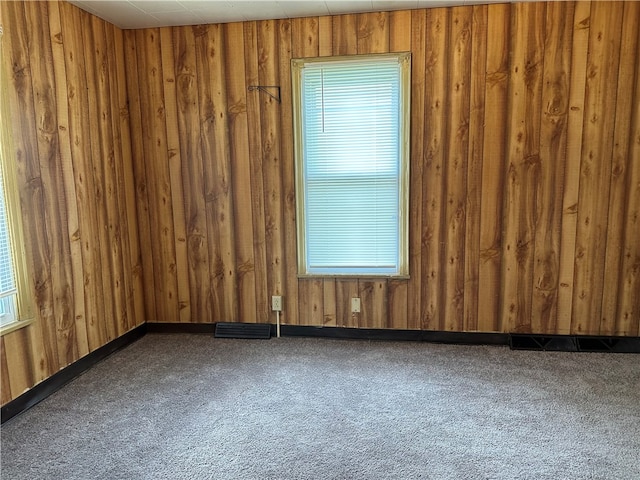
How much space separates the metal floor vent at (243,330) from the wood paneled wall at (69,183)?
0.70 m

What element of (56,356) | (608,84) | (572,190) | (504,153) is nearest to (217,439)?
(56,356)

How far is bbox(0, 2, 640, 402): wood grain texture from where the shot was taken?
284 centimetres

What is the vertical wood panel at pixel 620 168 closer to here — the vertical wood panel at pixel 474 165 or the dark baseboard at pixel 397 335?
the dark baseboard at pixel 397 335

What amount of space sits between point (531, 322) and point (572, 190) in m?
0.98

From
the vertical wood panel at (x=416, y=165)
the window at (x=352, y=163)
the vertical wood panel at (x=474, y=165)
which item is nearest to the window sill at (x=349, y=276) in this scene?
the window at (x=352, y=163)

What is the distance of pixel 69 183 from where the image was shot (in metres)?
2.82

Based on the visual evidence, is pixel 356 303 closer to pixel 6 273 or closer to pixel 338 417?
pixel 338 417

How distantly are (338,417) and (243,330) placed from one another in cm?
141

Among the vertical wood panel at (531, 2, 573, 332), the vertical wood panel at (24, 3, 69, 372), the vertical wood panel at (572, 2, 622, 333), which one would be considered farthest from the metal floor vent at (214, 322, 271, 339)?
the vertical wood panel at (572, 2, 622, 333)

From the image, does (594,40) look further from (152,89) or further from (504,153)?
(152,89)

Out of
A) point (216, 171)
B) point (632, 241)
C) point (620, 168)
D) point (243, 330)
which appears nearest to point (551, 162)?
point (620, 168)

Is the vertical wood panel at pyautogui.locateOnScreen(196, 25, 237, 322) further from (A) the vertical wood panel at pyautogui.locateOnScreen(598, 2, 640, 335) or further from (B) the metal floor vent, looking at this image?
(A) the vertical wood panel at pyautogui.locateOnScreen(598, 2, 640, 335)

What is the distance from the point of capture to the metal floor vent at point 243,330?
138 inches

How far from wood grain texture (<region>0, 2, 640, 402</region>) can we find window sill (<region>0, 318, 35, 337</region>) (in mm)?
82
